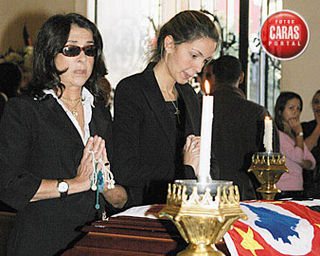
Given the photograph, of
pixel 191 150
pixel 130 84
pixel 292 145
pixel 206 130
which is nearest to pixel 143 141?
pixel 130 84

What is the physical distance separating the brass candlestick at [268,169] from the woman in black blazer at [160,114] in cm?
25

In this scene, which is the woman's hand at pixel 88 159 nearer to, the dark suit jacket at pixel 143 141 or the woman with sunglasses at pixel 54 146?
the woman with sunglasses at pixel 54 146

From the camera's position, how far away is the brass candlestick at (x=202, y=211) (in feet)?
5.15

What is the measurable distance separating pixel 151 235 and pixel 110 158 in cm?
73

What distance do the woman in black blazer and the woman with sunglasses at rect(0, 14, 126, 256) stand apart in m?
0.13

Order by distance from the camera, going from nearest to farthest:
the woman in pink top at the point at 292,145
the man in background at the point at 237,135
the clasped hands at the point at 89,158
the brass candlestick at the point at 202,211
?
the brass candlestick at the point at 202,211 < the clasped hands at the point at 89,158 < the man in background at the point at 237,135 < the woman in pink top at the point at 292,145

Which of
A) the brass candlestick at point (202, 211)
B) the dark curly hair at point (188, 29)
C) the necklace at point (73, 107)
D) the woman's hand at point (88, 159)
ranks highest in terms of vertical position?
the dark curly hair at point (188, 29)

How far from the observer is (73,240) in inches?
106

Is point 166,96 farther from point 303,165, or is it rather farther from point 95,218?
point 303,165

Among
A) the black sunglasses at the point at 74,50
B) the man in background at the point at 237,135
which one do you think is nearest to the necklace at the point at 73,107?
the black sunglasses at the point at 74,50

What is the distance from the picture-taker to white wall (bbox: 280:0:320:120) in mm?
8086

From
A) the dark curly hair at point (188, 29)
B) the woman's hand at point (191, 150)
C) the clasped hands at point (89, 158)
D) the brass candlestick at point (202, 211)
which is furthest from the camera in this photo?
the dark curly hair at point (188, 29)

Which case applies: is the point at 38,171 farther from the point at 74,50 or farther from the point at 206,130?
the point at 206,130

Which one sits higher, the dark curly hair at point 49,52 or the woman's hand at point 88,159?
the dark curly hair at point 49,52
